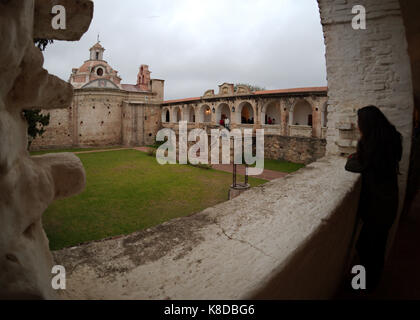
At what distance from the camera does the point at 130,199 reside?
9.23 meters

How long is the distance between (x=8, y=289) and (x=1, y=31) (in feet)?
2.18

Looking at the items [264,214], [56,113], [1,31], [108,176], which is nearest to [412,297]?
[264,214]

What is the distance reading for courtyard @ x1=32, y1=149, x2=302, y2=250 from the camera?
21.9 feet

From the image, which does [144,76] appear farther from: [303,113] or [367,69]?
[367,69]

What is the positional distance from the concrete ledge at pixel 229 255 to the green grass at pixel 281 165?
470 inches

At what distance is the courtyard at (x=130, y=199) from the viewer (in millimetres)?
6668

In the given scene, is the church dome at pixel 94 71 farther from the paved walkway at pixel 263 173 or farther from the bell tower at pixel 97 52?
the paved walkway at pixel 263 173

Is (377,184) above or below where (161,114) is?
below

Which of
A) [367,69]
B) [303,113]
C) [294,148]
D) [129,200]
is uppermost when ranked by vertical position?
A: [303,113]

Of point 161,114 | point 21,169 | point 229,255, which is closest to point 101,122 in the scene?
point 161,114

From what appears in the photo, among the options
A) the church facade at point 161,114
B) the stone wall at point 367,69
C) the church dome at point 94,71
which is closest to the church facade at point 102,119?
the church facade at point 161,114

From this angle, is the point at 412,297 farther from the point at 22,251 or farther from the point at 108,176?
the point at 108,176

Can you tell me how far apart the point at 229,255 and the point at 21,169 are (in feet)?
3.41

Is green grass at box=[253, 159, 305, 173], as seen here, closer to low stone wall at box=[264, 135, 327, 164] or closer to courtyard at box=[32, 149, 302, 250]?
courtyard at box=[32, 149, 302, 250]
